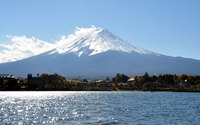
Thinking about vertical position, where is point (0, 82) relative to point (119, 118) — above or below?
above

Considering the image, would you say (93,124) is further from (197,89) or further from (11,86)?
(197,89)

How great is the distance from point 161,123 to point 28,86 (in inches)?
6041

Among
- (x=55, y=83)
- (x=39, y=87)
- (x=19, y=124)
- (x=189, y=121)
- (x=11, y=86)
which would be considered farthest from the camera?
(x=55, y=83)

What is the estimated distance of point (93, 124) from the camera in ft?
126

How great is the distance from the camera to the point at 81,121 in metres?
40.8

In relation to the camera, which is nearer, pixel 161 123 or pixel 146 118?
pixel 161 123

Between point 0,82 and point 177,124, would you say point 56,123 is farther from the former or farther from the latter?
point 0,82

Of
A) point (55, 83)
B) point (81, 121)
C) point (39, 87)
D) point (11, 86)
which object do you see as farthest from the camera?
point (55, 83)

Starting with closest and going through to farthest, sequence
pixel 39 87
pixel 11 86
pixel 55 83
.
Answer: pixel 11 86, pixel 39 87, pixel 55 83

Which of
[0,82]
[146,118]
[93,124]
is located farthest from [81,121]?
[0,82]

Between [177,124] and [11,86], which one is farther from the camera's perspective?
[11,86]

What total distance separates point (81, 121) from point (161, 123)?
405 inches

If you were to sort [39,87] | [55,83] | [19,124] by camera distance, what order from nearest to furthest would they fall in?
1. [19,124]
2. [39,87]
3. [55,83]

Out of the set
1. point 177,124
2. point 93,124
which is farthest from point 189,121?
point 93,124
